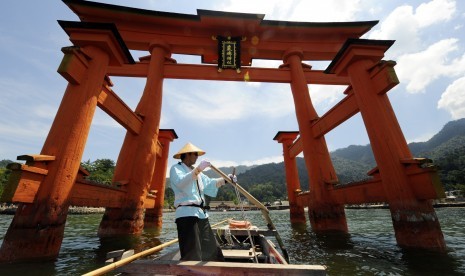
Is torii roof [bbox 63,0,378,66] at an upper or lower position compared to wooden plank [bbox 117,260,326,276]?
upper

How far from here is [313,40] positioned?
42.5 ft

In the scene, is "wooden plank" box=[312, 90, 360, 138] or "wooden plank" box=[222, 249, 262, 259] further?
"wooden plank" box=[312, 90, 360, 138]

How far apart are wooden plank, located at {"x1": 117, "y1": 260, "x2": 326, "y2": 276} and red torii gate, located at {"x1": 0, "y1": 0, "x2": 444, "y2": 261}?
4250 millimetres

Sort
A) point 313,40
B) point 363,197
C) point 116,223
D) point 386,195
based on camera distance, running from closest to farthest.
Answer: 1. point 386,195
2. point 363,197
3. point 116,223
4. point 313,40

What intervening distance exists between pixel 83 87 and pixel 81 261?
15.3 ft

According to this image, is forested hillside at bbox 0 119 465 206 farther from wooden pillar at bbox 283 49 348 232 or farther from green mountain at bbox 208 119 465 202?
wooden pillar at bbox 283 49 348 232

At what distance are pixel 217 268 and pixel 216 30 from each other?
40.8ft

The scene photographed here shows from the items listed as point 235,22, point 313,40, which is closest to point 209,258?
point 235,22

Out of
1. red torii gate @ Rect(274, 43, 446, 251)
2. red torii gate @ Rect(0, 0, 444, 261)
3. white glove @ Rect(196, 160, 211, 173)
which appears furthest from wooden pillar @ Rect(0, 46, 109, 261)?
red torii gate @ Rect(274, 43, 446, 251)

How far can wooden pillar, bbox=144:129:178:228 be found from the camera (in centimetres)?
1276

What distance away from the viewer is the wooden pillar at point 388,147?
579 centimetres

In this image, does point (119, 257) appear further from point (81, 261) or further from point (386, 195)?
point (386, 195)

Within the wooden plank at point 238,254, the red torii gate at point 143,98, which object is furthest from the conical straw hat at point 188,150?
the red torii gate at point 143,98

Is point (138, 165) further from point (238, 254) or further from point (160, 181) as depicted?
point (238, 254)
